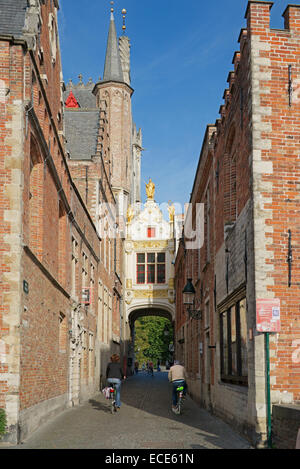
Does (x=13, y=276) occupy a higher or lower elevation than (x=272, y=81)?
lower

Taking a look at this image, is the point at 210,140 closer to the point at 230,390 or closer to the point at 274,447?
the point at 230,390

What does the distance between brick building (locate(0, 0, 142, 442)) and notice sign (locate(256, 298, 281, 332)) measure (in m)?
4.11

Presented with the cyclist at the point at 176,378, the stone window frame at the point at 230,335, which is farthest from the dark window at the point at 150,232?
the stone window frame at the point at 230,335

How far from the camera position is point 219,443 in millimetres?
10320

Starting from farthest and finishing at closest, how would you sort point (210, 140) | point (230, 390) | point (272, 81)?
point (210, 140)
point (230, 390)
point (272, 81)

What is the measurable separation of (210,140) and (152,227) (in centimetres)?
3282

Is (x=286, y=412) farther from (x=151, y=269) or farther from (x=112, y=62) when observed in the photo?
(x=112, y=62)

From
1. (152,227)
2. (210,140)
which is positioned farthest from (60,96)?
(152,227)

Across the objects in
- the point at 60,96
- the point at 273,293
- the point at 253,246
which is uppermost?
the point at 60,96

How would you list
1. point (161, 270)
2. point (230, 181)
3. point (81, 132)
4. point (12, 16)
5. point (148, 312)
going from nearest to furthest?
point (12, 16), point (230, 181), point (81, 132), point (161, 270), point (148, 312)

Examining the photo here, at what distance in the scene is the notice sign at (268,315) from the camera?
9953mm

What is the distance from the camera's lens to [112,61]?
50156 millimetres

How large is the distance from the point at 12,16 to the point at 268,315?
26.7 ft

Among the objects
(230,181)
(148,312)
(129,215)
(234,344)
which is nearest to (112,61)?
(129,215)
